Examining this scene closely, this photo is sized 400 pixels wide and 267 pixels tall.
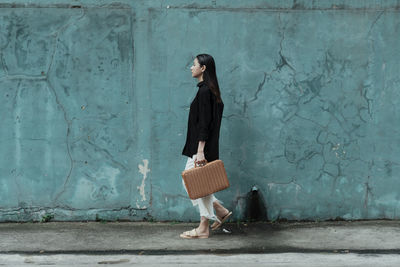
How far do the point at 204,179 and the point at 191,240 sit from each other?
650 mm

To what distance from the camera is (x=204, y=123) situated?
5.12m

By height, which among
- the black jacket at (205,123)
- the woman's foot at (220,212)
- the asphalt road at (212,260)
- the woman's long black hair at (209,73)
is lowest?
the asphalt road at (212,260)

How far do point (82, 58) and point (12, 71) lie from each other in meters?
0.75

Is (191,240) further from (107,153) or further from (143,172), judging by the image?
(107,153)

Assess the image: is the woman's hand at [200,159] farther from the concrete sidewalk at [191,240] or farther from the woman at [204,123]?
the concrete sidewalk at [191,240]

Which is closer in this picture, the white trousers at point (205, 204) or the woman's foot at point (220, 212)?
the white trousers at point (205, 204)

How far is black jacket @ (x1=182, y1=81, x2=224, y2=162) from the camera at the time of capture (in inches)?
202

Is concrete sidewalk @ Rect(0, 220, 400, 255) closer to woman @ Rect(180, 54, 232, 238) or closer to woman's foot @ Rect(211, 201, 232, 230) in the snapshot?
woman's foot @ Rect(211, 201, 232, 230)

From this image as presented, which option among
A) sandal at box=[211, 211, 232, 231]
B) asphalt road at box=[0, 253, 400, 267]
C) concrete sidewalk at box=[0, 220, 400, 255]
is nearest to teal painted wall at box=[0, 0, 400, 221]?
concrete sidewalk at box=[0, 220, 400, 255]

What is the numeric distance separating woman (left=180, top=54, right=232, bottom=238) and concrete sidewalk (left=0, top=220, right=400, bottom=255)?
1.05ft

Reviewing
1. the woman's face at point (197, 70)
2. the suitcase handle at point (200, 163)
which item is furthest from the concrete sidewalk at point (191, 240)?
the woman's face at point (197, 70)

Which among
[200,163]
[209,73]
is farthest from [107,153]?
[209,73]

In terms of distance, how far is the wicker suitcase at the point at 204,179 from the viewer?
502 cm

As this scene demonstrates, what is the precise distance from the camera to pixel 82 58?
5758 mm
